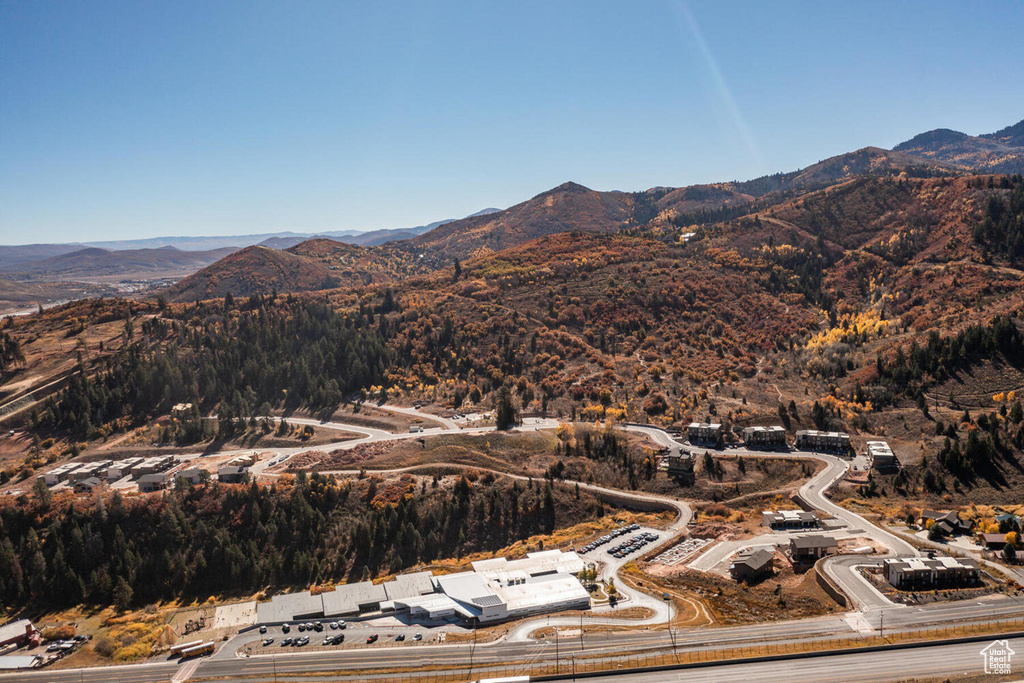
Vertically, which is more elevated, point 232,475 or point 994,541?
point 994,541

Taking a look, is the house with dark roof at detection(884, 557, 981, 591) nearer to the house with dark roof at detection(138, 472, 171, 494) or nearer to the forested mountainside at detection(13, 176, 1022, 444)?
the forested mountainside at detection(13, 176, 1022, 444)

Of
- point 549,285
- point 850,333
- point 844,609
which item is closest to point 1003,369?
point 850,333

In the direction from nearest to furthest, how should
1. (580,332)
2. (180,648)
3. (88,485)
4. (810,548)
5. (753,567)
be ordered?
(180,648)
(753,567)
(810,548)
(88,485)
(580,332)

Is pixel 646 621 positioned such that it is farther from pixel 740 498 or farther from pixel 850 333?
pixel 850 333

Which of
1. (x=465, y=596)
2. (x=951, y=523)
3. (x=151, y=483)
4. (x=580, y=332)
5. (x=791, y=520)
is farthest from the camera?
(x=580, y=332)

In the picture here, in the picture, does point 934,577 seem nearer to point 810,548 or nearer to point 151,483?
→ point 810,548

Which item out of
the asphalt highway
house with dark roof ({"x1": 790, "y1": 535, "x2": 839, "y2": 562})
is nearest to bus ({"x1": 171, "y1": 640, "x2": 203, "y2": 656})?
the asphalt highway

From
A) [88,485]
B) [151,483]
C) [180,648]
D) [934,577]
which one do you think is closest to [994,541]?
[934,577]

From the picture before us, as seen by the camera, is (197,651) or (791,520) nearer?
(197,651)
